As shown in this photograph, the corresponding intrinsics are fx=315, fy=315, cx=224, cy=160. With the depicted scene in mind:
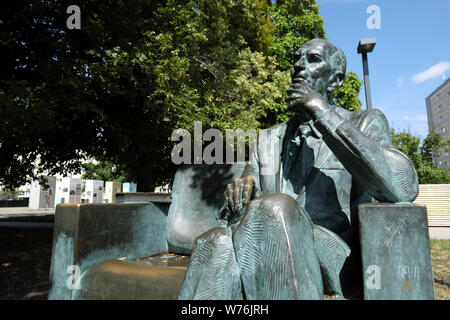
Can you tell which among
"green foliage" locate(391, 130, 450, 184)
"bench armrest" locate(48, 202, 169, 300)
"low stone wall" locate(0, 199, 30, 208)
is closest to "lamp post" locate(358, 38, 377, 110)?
"bench armrest" locate(48, 202, 169, 300)

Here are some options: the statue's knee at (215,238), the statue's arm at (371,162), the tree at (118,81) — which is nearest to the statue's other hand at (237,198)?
the statue's knee at (215,238)

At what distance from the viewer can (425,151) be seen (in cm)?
1623

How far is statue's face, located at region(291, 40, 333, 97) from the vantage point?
1.97m

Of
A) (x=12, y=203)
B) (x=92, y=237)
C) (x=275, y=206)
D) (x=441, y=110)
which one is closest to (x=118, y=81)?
(x=92, y=237)

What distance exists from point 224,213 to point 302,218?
20.0 inches

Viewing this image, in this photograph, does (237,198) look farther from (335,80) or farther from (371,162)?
(335,80)

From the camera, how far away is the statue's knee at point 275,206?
1.27 metres

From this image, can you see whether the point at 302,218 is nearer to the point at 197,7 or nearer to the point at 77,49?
the point at 77,49

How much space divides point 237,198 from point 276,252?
18.7 inches

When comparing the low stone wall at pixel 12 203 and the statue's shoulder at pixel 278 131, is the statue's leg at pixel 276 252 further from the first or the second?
the low stone wall at pixel 12 203

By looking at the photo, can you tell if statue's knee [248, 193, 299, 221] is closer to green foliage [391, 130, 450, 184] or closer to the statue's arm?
the statue's arm

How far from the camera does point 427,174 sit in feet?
51.6

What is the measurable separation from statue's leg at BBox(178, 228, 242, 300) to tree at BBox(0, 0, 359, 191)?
485cm

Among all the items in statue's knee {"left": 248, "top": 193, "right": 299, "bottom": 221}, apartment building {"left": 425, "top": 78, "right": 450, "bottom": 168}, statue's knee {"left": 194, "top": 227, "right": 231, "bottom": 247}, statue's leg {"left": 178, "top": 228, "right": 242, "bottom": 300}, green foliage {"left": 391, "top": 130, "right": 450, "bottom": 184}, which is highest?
apartment building {"left": 425, "top": 78, "right": 450, "bottom": 168}
